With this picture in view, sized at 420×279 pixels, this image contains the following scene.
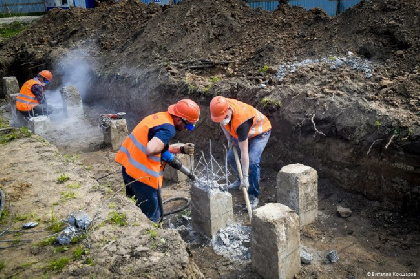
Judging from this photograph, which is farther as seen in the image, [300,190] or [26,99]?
[26,99]

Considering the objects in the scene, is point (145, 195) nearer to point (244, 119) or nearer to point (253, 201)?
point (244, 119)

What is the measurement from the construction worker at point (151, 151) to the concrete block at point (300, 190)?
1603 millimetres

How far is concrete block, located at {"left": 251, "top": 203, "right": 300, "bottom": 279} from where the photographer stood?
364cm

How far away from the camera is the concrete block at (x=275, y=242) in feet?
12.0

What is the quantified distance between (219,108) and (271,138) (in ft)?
6.89

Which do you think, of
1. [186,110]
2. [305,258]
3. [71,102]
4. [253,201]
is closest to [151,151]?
[186,110]

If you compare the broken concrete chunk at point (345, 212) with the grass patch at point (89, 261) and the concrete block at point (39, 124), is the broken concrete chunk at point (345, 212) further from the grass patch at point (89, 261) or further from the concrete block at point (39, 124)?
the concrete block at point (39, 124)

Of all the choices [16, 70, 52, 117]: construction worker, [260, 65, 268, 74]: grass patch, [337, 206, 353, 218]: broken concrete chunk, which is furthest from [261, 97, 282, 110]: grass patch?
[16, 70, 52, 117]: construction worker

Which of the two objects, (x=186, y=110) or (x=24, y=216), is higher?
(x=186, y=110)

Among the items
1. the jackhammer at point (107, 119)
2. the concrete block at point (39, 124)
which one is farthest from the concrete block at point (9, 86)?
the jackhammer at point (107, 119)

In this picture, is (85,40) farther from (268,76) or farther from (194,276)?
(194,276)

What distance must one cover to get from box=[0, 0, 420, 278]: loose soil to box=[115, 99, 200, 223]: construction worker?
0.35 m

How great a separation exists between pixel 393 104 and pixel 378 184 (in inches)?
51.6

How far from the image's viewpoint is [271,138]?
Result: 658 centimetres
